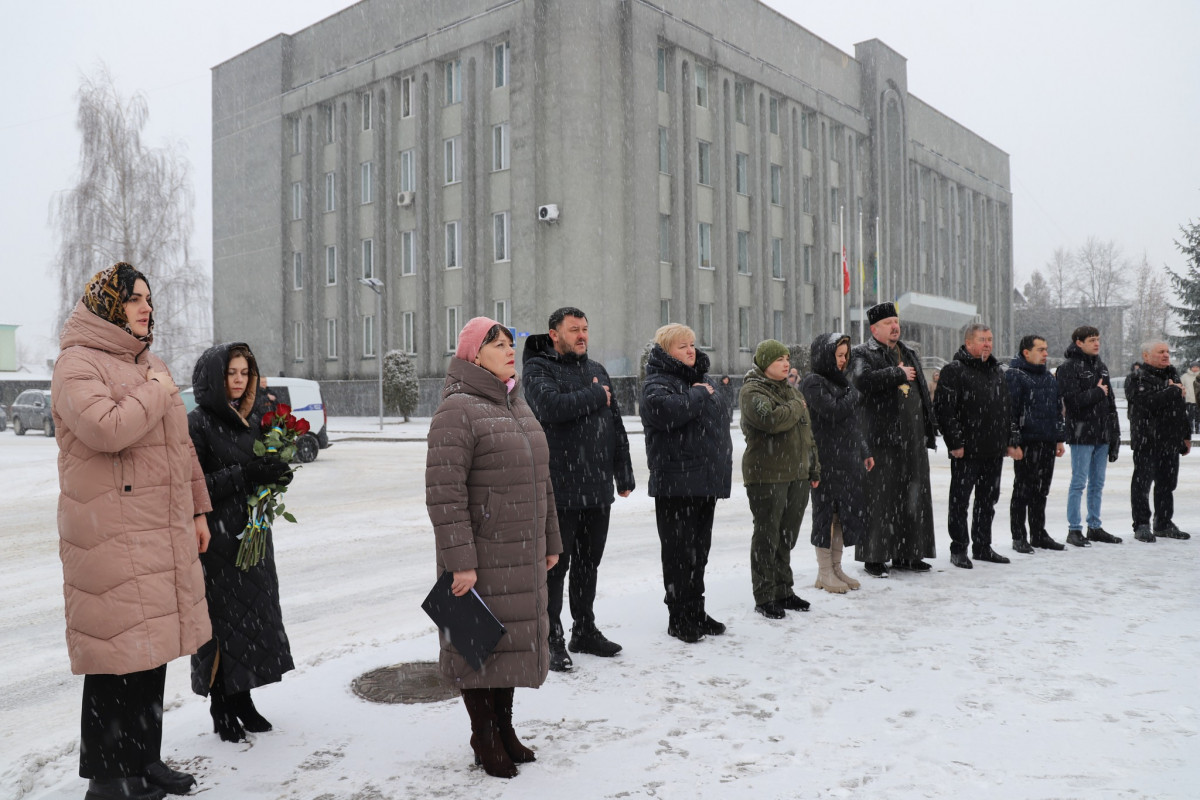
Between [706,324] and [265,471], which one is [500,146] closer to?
[706,324]

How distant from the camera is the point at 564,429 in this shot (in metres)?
5.20

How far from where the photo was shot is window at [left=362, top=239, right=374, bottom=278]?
130 feet

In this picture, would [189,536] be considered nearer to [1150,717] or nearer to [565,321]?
[565,321]

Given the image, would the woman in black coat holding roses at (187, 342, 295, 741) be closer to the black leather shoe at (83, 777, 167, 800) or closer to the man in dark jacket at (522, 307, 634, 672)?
the black leather shoe at (83, 777, 167, 800)

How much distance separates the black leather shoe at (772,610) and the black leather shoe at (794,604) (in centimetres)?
14

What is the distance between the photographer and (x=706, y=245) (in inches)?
1475

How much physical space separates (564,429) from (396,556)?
14.0 ft

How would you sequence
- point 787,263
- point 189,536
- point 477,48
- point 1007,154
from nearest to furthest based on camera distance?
point 189,536 → point 477,48 → point 787,263 → point 1007,154

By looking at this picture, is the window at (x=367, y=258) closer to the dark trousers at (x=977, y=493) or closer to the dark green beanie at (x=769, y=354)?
the dark trousers at (x=977, y=493)

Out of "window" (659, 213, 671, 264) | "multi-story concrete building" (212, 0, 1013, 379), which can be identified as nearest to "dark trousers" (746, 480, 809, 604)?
"multi-story concrete building" (212, 0, 1013, 379)

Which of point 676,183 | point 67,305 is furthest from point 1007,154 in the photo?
point 67,305

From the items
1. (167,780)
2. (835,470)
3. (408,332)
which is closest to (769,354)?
(835,470)

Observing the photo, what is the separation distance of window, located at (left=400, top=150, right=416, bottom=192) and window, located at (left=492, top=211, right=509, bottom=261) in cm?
516

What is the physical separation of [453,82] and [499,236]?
689cm
